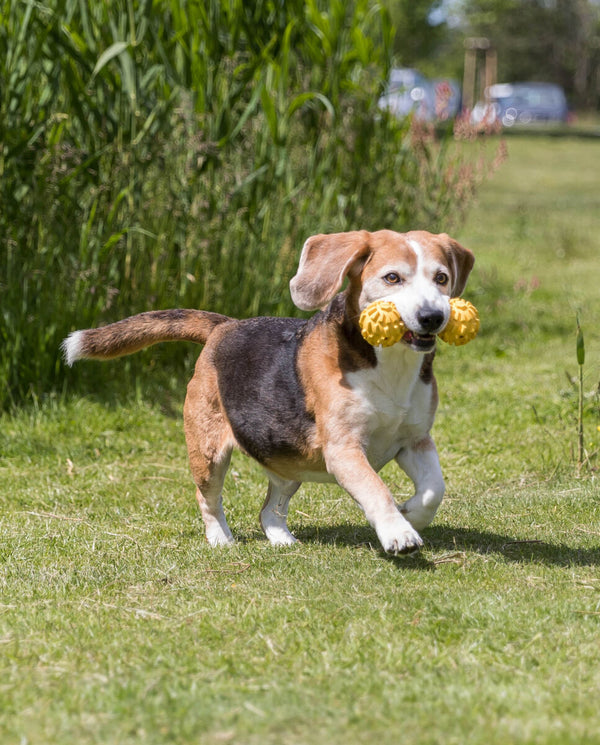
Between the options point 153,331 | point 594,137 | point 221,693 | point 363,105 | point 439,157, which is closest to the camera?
point 221,693

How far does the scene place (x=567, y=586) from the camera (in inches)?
170

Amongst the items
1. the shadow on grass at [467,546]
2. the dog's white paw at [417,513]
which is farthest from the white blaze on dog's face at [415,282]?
the shadow on grass at [467,546]

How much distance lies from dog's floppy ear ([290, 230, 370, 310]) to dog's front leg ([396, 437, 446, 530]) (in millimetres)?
746

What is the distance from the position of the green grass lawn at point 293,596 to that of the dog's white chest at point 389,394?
0.60 m

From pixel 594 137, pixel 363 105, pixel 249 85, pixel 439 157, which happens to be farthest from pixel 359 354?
pixel 594 137

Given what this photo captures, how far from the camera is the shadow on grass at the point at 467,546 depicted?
4.66 m

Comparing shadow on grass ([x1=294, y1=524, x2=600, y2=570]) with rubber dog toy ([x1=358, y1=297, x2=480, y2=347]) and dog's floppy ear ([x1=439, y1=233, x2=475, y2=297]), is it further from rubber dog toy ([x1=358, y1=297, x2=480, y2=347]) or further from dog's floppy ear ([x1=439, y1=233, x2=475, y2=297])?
dog's floppy ear ([x1=439, y1=233, x2=475, y2=297])

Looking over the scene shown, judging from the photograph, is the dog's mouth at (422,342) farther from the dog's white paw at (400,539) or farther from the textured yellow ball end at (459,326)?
the dog's white paw at (400,539)

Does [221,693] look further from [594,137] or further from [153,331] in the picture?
[594,137]

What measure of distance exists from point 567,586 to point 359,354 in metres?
1.24

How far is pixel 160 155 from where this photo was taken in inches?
307

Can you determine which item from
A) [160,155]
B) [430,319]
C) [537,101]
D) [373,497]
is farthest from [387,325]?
[537,101]

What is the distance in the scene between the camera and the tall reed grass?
7.41 m

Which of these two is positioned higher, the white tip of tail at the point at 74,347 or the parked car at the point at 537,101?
the white tip of tail at the point at 74,347
